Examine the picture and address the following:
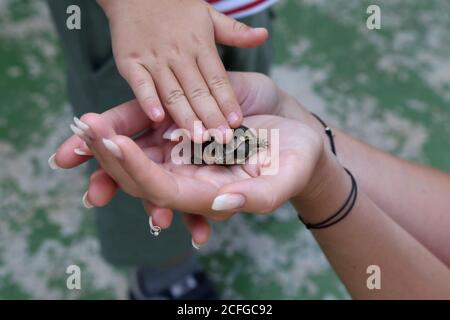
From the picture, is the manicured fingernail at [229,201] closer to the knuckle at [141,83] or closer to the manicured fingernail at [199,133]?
the manicured fingernail at [199,133]

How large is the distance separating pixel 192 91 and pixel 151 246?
568mm

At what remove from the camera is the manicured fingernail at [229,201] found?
757 mm

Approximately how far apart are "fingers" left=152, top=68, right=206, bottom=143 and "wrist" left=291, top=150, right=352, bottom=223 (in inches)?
7.9

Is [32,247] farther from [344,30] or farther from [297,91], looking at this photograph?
[344,30]

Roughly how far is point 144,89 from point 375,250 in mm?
490

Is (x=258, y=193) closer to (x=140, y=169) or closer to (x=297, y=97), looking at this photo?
(x=140, y=169)

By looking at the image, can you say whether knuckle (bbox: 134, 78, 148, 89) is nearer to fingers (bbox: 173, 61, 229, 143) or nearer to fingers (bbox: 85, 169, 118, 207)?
fingers (bbox: 173, 61, 229, 143)

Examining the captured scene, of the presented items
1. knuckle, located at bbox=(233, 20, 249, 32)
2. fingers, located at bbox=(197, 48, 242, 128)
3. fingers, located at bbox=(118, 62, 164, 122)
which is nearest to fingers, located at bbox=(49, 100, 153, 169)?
fingers, located at bbox=(118, 62, 164, 122)

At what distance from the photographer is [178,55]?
103cm

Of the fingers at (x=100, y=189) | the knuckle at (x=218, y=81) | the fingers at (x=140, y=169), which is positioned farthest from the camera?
the knuckle at (x=218, y=81)

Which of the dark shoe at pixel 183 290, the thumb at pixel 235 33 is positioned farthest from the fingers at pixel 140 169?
the dark shoe at pixel 183 290

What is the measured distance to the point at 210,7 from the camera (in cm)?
108

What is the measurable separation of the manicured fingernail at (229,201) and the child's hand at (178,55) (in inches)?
8.4
